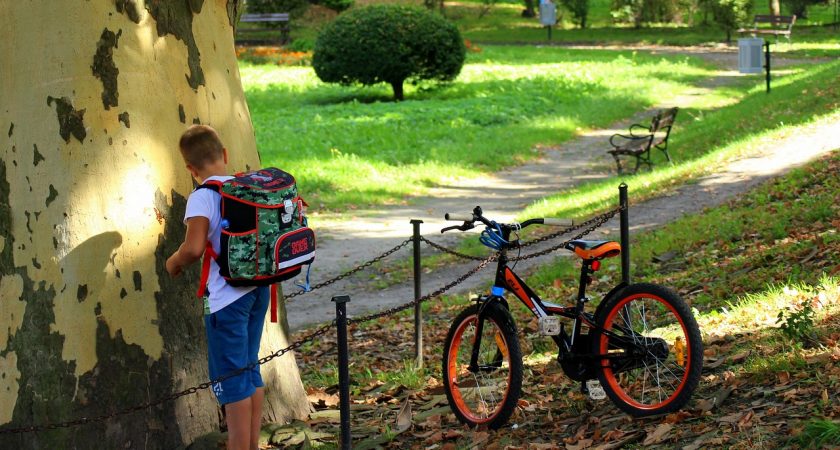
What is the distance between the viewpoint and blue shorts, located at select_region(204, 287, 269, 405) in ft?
15.5

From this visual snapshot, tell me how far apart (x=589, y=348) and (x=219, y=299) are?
73.9 inches

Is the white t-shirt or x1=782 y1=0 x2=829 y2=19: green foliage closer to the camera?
the white t-shirt

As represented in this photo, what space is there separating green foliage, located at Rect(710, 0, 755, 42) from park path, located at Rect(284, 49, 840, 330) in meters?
25.7

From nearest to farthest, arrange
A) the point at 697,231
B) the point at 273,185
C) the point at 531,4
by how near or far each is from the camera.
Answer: the point at 273,185 < the point at 697,231 < the point at 531,4

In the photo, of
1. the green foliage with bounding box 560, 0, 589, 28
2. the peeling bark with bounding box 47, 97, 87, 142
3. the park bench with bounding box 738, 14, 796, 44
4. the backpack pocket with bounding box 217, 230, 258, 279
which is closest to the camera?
the backpack pocket with bounding box 217, 230, 258, 279

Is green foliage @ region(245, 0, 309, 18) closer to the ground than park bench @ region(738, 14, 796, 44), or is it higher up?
higher up

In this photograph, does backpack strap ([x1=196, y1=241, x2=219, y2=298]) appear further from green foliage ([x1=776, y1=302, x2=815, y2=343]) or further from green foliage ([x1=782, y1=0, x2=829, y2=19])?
green foliage ([x1=782, y1=0, x2=829, y2=19])

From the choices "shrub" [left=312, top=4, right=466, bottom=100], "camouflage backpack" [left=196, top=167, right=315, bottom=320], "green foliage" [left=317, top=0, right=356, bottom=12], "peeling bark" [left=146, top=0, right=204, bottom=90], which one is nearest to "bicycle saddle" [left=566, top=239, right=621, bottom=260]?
"camouflage backpack" [left=196, top=167, right=315, bottom=320]

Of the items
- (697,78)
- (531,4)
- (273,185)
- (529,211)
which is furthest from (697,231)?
(531,4)

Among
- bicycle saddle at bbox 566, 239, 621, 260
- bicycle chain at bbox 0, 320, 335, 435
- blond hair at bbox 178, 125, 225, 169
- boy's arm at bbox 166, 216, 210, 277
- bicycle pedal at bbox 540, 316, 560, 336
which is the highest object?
blond hair at bbox 178, 125, 225, 169

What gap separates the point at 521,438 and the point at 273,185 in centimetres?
179

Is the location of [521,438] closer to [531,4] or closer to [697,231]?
[697,231]

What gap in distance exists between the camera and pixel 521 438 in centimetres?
521

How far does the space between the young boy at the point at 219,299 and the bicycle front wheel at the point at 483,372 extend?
3.94 feet
